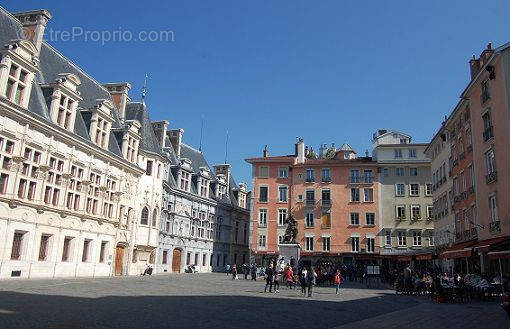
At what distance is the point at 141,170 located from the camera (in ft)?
135

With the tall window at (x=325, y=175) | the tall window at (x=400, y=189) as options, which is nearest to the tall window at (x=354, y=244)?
the tall window at (x=400, y=189)

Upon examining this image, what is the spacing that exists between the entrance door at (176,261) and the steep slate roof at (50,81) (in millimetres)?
17844

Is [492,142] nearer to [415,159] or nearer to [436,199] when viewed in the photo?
[436,199]

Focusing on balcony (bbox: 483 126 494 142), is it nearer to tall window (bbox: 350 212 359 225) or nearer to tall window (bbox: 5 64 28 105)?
tall window (bbox: 350 212 359 225)

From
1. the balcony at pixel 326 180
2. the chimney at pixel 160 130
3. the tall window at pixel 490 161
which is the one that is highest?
the chimney at pixel 160 130

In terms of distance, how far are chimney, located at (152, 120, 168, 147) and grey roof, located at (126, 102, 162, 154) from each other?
4.61m

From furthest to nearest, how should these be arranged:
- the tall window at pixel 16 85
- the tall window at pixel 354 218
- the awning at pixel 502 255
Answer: the tall window at pixel 354 218
the tall window at pixel 16 85
the awning at pixel 502 255

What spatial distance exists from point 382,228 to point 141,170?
32.3m

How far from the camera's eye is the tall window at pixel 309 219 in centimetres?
5912

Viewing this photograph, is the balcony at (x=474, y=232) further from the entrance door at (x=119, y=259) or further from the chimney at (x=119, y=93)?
the chimney at (x=119, y=93)

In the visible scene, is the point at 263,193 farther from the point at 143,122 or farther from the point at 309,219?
the point at 143,122

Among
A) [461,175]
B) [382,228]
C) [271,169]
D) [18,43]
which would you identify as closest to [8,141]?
[18,43]

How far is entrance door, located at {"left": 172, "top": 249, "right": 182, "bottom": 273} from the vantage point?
169ft

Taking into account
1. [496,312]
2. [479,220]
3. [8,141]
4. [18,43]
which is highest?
[18,43]
